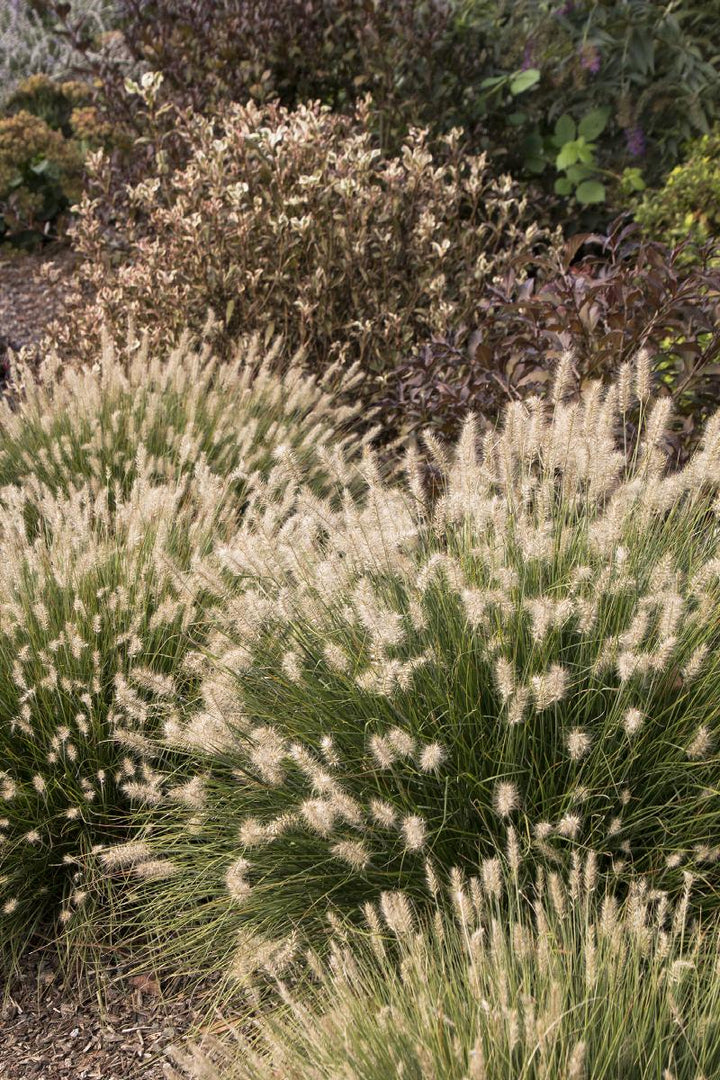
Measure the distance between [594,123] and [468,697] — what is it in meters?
6.19

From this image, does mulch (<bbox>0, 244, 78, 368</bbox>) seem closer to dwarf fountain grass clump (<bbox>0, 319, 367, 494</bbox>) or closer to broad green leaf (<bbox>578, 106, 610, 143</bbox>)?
dwarf fountain grass clump (<bbox>0, 319, 367, 494</bbox>)

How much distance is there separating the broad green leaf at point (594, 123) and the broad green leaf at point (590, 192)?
1.06 ft

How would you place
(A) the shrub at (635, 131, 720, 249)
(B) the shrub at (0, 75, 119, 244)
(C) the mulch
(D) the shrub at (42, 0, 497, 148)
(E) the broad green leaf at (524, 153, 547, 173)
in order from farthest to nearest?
1. (B) the shrub at (0, 75, 119, 244)
2. (C) the mulch
3. (E) the broad green leaf at (524, 153, 547, 173)
4. (D) the shrub at (42, 0, 497, 148)
5. (A) the shrub at (635, 131, 720, 249)

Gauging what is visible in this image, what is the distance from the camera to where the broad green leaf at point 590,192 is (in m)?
7.52

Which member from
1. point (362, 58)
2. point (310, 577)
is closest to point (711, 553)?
point (310, 577)

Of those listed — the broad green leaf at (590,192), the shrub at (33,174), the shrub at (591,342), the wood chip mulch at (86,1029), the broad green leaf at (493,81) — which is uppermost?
the shrub at (33,174)

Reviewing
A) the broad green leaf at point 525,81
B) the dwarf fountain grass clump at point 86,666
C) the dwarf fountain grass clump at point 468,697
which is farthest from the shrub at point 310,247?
the dwarf fountain grass clump at point 468,697

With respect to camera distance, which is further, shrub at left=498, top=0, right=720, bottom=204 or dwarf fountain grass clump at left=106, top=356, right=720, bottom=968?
shrub at left=498, top=0, right=720, bottom=204

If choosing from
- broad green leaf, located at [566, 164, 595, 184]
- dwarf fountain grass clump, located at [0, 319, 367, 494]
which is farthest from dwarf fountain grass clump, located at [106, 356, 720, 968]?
broad green leaf, located at [566, 164, 595, 184]

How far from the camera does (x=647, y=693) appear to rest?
2.55m

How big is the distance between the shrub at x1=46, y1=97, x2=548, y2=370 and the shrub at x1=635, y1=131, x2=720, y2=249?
131 cm

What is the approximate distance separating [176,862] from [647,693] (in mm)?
1285

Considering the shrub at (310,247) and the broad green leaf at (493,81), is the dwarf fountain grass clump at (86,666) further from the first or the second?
the broad green leaf at (493,81)

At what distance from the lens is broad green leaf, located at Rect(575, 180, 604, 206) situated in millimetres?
7520
